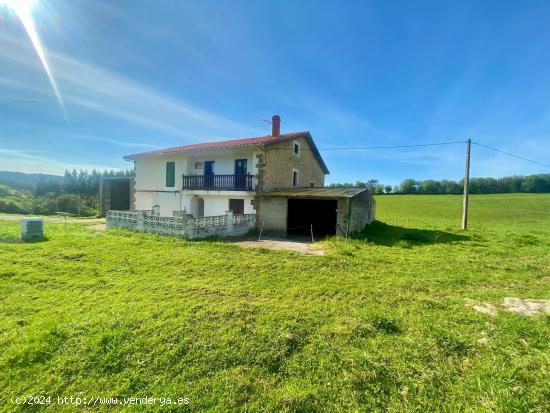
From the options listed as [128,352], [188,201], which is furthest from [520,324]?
[188,201]

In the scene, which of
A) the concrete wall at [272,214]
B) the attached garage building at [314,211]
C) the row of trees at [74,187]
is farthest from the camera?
the row of trees at [74,187]

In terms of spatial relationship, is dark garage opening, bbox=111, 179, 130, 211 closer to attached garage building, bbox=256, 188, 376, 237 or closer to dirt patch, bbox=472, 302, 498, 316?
attached garage building, bbox=256, 188, 376, 237

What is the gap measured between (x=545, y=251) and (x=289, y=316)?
12.5 meters

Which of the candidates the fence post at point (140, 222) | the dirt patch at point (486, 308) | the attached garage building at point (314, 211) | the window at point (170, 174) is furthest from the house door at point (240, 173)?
the dirt patch at point (486, 308)

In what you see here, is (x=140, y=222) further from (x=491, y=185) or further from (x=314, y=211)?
(x=491, y=185)

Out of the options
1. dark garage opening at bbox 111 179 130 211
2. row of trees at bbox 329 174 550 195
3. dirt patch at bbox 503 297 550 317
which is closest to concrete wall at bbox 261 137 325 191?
dirt patch at bbox 503 297 550 317

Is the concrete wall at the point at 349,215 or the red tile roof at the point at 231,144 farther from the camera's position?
the red tile roof at the point at 231,144

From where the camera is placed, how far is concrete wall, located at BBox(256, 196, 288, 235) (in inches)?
570

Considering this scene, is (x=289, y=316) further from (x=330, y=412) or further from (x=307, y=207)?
(x=307, y=207)

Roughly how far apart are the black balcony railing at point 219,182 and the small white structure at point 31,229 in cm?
783

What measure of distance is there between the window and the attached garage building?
7444 mm

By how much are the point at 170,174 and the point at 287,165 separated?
28.8ft

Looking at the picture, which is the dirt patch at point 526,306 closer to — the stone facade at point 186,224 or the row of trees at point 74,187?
the stone facade at point 186,224

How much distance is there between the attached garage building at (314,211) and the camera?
13047 mm
